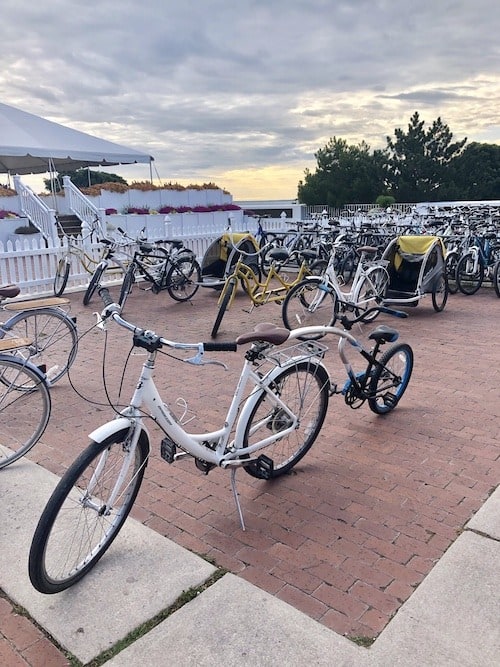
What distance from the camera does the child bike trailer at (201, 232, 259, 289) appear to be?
29.0 feet

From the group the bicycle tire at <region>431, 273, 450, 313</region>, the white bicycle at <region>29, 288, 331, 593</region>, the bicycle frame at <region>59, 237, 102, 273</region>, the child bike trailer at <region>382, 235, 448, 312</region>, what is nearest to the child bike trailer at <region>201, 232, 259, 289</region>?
the bicycle frame at <region>59, 237, 102, 273</region>

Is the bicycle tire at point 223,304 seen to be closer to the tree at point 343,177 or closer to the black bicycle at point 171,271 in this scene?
the black bicycle at point 171,271

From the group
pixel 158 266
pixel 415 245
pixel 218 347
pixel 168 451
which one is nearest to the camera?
pixel 218 347

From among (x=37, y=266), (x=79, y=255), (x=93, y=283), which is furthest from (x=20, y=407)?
(x=79, y=255)

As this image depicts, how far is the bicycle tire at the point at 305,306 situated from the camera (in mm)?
6759

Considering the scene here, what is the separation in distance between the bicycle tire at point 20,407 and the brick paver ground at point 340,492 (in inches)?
5.1

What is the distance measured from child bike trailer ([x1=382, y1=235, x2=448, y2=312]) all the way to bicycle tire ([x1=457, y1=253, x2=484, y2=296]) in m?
1.47

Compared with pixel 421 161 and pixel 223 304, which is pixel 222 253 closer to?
pixel 223 304

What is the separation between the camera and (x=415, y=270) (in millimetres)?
7875

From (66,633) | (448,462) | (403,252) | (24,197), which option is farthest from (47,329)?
(24,197)

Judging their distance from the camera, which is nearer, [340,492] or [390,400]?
[340,492]

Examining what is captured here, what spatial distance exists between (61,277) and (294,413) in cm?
736

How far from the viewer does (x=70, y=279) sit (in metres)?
9.91

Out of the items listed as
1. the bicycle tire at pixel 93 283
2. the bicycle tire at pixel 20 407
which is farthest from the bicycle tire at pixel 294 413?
the bicycle tire at pixel 93 283
